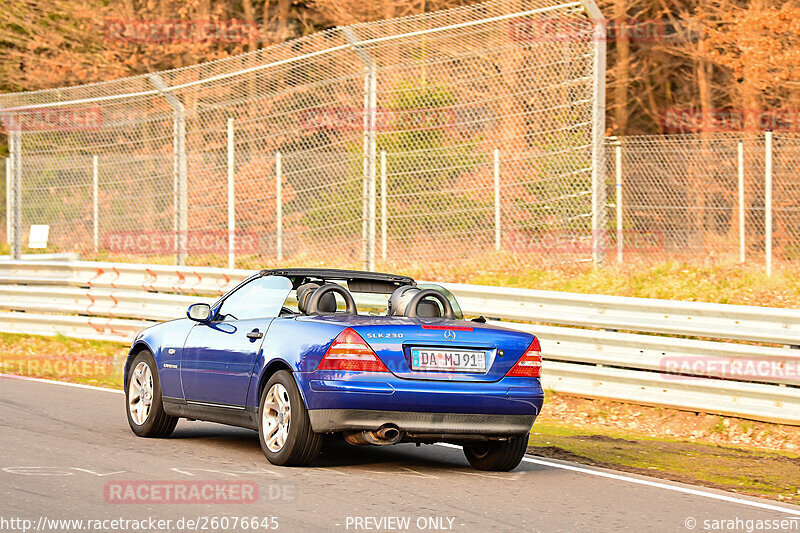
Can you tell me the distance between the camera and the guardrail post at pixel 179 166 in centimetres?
1702

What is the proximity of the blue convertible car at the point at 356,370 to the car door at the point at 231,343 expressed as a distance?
1 centimetres

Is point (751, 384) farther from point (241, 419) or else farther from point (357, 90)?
point (357, 90)

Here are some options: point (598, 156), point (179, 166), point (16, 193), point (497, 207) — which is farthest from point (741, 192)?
point (16, 193)

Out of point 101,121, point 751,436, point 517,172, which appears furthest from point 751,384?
point 101,121

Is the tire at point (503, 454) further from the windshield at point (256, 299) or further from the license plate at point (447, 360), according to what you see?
the windshield at point (256, 299)

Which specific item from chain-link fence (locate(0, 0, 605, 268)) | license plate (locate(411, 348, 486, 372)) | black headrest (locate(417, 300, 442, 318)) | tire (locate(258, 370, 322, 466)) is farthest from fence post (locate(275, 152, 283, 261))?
license plate (locate(411, 348, 486, 372))

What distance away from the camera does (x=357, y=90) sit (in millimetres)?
17562

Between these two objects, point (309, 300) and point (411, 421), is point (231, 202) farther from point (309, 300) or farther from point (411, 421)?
point (411, 421)

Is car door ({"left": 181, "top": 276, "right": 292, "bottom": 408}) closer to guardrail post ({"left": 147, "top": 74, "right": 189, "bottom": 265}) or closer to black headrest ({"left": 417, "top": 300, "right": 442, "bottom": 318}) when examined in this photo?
black headrest ({"left": 417, "top": 300, "right": 442, "bottom": 318})

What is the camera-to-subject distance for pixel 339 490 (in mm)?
7176

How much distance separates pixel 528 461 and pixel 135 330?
26.9 ft

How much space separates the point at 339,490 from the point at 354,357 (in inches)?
Answer: 34.3

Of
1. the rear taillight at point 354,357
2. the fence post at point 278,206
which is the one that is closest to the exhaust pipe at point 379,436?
the rear taillight at point 354,357

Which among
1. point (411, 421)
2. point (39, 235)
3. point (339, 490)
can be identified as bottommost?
point (339, 490)
